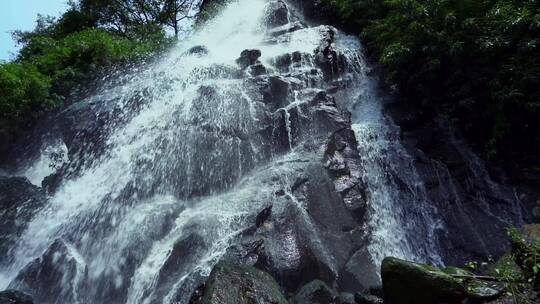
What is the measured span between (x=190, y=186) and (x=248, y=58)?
22.6ft

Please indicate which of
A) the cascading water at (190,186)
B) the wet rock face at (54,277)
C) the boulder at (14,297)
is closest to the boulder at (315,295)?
the cascading water at (190,186)

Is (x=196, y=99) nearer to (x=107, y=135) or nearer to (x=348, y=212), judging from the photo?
(x=107, y=135)

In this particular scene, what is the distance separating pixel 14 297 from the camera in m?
7.66

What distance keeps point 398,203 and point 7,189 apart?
38.3 feet

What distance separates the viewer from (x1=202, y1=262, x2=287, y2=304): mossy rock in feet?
20.0

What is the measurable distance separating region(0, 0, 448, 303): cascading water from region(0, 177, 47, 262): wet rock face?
1.01ft

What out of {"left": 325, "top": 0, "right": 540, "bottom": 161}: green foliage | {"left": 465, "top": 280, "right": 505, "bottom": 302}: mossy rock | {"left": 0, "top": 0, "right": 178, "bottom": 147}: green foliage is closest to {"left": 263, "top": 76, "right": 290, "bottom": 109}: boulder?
{"left": 325, "top": 0, "right": 540, "bottom": 161}: green foliage

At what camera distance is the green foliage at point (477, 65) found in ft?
33.1

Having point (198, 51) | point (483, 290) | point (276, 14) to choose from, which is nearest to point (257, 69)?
point (198, 51)

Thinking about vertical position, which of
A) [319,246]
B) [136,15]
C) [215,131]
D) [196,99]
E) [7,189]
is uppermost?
[136,15]

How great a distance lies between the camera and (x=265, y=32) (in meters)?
21.4

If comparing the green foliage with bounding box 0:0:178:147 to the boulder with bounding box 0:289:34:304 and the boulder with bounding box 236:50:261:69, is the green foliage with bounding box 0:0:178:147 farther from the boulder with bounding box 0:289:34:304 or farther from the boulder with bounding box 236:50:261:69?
the boulder with bounding box 0:289:34:304

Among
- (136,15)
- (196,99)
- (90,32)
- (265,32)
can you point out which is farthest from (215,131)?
(136,15)

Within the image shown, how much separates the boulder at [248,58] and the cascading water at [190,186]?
0.53 meters
